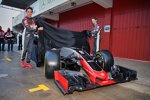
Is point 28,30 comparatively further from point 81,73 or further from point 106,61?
point 106,61

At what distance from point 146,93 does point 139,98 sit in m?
0.30

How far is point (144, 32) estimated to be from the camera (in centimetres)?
581

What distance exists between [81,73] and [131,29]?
168 inches

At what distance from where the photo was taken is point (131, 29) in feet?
20.7

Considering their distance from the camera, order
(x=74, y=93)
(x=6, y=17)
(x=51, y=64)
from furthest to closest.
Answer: (x=6, y=17)
(x=51, y=64)
(x=74, y=93)

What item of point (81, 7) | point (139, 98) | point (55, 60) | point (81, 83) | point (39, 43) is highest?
point (81, 7)

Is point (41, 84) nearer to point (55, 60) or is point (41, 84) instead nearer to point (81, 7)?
point (55, 60)

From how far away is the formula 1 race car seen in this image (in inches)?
90.5

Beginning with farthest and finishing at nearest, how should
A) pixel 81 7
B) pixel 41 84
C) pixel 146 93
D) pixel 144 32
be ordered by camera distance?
pixel 81 7, pixel 144 32, pixel 41 84, pixel 146 93

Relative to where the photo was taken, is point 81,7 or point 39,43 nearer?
point 39,43

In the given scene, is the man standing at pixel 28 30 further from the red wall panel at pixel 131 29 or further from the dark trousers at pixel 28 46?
the red wall panel at pixel 131 29

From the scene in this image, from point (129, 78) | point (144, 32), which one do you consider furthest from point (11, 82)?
point (144, 32)

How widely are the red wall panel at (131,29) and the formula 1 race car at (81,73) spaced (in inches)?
124

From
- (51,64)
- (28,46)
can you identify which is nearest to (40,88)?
(51,64)
